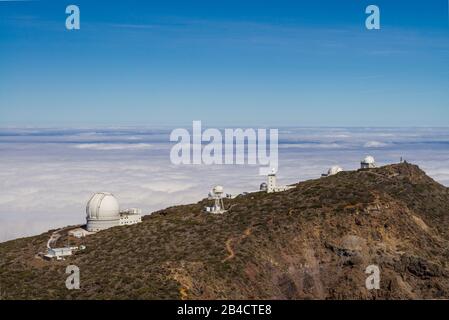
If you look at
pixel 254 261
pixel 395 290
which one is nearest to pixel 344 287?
pixel 395 290

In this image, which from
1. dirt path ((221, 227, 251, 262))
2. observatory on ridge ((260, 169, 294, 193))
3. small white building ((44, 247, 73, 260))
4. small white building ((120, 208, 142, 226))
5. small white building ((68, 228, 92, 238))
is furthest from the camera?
observatory on ridge ((260, 169, 294, 193))

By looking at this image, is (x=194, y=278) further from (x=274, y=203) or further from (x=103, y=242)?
(x=274, y=203)

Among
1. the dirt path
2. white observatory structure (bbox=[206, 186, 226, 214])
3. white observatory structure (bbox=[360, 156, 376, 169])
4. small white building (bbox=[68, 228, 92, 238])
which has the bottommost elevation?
small white building (bbox=[68, 228, 92, 238])

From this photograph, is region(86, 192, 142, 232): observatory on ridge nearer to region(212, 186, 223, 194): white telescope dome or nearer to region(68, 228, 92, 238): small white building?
region(68, 228, 92, 238): small white building

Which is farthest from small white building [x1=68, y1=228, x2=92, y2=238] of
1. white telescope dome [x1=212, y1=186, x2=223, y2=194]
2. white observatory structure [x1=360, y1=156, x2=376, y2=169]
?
white observatory structure [x1=360, y1=156, x2=376, y2=169]

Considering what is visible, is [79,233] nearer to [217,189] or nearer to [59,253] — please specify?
[59,253]

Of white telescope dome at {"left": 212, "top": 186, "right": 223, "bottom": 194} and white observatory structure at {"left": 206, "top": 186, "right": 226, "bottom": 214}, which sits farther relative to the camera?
white telescope dome at {"left": 212, "top": 186, "right": 223, "bottom": 194}
